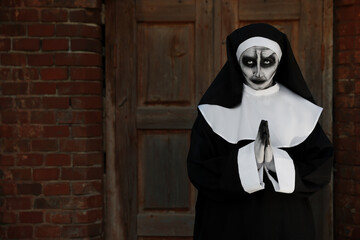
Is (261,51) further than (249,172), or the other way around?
(261,51)

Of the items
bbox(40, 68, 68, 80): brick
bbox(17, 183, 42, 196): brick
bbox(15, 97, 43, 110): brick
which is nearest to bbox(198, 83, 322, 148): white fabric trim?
bbox(40, 68, 68, 80): brick

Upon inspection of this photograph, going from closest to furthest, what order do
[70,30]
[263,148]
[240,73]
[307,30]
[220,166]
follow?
[263,148] < [220,166] < [240,73] < [70,30] < [307,30]

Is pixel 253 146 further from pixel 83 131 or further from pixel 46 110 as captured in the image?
pixel 46 110

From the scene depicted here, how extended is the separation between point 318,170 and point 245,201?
1.20 ft

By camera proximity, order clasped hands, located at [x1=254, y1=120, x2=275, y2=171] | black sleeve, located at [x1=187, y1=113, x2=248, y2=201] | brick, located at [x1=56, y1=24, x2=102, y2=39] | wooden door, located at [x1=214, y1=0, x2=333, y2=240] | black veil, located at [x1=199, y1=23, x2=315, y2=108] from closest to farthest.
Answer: clasped hands, located at [x1=254, y1=120, x2=275, y2=171], black sleeve, located at [x1=187, y1=113, x2=248, y2=201], black veil, located at [x1=199, y1=23, x2=315, y2=108], brick, located at [x1=56, y1=24, x2=102, y2=39], wooden door, located at [x1=214, y1=0, x2=333, y2=240]

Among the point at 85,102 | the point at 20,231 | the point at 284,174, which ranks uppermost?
the point at 85,102

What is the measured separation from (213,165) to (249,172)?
0.66ft

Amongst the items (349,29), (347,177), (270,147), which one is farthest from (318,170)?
(349,29)

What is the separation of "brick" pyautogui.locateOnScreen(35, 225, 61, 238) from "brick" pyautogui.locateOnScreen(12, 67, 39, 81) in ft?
3.17

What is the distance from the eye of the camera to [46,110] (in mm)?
3303

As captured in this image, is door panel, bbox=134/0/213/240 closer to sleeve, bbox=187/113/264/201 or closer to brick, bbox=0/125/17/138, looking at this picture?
brick, bbox=0/125/17/138

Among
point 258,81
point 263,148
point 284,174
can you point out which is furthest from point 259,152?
point 258,81

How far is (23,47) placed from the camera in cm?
330

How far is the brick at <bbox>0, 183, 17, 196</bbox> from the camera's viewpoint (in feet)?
10.9
